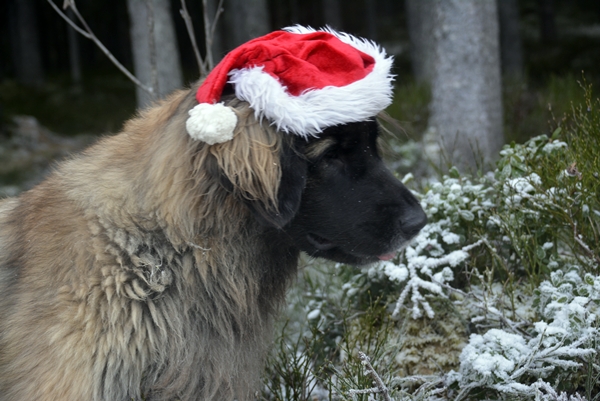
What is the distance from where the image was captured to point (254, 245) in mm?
2350

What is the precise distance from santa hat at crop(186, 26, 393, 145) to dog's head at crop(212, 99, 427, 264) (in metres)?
0.07

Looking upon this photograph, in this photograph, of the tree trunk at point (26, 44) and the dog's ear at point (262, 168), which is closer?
the dog's ear at point (262, 168)

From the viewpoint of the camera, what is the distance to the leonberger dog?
83.6 inches

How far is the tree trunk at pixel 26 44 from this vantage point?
67.1 feet

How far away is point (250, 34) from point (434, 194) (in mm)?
9303

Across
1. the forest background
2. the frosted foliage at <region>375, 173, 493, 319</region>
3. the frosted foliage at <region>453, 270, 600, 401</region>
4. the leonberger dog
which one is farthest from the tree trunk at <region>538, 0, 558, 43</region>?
the leonberger dog

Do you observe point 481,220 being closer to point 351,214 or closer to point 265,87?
point 351,214

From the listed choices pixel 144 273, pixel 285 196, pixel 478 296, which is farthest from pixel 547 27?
pixel 144 273

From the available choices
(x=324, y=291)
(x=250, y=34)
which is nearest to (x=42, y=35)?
(x=250, y=34)

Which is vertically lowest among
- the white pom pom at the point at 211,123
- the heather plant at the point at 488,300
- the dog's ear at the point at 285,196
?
the heather plant at the point at 488,300

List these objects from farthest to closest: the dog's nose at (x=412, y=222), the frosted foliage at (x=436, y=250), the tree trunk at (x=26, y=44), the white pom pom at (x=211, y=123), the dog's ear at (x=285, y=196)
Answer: the tree trunk at (x=26, y=44) → the frosted foliage at (x=436, y=250) → the dog's nose at (x=412, y=222) → the dog's ear at (x=285, y=196) → the white pom pom at (x=211, y=123)

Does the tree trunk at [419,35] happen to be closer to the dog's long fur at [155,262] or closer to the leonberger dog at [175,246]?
the leonberger dog at [175,246]

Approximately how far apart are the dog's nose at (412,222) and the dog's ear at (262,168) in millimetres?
471

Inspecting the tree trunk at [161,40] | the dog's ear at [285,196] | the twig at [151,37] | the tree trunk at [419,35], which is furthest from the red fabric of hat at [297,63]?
the tree trunk at [419,35]
